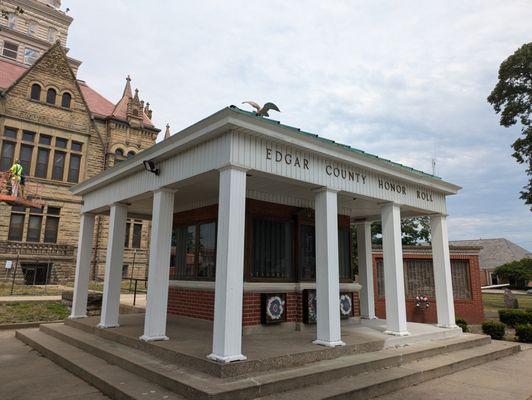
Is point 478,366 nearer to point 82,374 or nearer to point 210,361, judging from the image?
point 210,361

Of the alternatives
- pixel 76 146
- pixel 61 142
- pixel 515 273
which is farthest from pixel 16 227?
pixel 515 273

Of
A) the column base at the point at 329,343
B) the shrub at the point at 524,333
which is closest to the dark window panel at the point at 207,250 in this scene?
the column base at the point at 329,343

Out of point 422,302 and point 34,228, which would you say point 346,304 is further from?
point 34,228

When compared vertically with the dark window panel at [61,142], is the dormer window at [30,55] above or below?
above

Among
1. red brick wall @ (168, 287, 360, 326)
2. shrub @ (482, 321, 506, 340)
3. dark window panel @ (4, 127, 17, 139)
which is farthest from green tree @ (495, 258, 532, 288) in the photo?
dark window panel @ (4, 127, 17, 139)

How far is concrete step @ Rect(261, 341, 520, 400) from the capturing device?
546 centimetres

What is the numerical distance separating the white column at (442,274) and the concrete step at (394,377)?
1.02m

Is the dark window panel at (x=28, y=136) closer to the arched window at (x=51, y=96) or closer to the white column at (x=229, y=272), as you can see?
the arched window at (x=51, y=96)

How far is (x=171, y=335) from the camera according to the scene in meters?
8.02

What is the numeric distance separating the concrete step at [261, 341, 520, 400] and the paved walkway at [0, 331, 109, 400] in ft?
10.2

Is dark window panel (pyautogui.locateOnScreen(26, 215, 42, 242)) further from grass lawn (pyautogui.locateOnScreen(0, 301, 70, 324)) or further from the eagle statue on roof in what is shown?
the eagle statue on roof

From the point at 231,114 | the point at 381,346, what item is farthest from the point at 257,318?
the point at 231,114

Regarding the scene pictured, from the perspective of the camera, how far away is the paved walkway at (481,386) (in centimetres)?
611

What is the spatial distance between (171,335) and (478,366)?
21.9 feet
